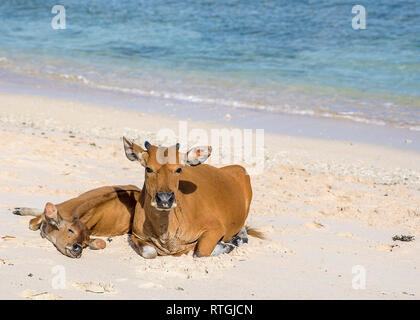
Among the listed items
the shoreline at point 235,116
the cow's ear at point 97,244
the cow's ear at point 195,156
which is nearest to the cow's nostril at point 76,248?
the cow's ear at point 97,244

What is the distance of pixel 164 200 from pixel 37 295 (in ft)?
5.05

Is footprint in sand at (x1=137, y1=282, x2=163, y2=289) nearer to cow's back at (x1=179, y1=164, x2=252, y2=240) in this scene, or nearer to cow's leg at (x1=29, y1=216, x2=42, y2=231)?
cow's back at (x1=179, y1=164, x2=252, y2=240)

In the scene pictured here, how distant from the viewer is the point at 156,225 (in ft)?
25.5

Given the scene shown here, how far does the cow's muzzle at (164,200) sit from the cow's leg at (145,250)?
2.40 ft

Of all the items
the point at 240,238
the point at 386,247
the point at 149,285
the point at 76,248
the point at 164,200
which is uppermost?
the point at 164,200

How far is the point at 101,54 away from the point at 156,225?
18315 millimetres

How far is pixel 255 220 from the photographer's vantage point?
962cm

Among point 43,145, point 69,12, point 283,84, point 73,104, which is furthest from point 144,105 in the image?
point 69,12

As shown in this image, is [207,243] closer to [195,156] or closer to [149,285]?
[195,156]

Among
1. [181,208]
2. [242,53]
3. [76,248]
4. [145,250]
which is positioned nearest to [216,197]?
[181,208]

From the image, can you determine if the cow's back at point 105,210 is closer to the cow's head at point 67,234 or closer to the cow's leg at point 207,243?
the cow's head at point 67,234

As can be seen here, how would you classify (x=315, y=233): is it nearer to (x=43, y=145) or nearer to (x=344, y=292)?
(x=344, y=292)

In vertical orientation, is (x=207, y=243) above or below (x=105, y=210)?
below

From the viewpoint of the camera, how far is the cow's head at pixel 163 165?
7.38m
